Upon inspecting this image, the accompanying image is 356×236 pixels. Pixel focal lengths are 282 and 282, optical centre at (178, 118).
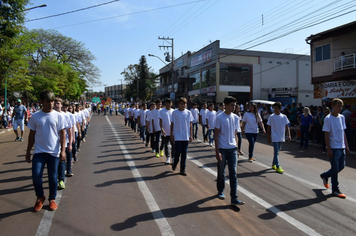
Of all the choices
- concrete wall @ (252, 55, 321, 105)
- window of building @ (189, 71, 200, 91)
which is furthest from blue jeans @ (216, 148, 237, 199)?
window of building @ (189, 71, 200, 91)

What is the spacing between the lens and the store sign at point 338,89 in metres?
19.0

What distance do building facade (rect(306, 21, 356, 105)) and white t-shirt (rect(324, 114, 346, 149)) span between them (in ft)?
44.8

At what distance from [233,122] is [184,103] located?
2.30m

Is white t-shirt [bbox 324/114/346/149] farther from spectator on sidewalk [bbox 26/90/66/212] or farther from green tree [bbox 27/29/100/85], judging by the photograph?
green tree [bbox 27/29/100/85]

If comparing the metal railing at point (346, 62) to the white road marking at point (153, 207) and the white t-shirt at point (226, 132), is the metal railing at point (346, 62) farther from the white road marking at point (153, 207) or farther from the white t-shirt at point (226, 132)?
the white road marking at point (153, 207)

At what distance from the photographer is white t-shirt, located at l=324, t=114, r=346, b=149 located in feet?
18.8

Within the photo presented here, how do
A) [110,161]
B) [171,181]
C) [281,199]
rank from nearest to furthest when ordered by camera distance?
[281,199] → [171,181] → [110,161]

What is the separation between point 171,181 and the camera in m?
6.51

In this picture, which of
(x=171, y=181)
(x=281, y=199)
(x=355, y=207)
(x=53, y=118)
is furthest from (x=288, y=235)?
(x=53, y=118)

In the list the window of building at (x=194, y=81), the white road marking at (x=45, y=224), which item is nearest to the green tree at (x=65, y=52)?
the window of building at (x=194, y=81)

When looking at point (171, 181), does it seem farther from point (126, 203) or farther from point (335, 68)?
point (335, 68)

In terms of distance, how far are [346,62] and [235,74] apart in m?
16.8

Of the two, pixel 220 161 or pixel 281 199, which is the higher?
Result: pixel 220 161

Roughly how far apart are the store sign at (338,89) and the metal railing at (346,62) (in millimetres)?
986
